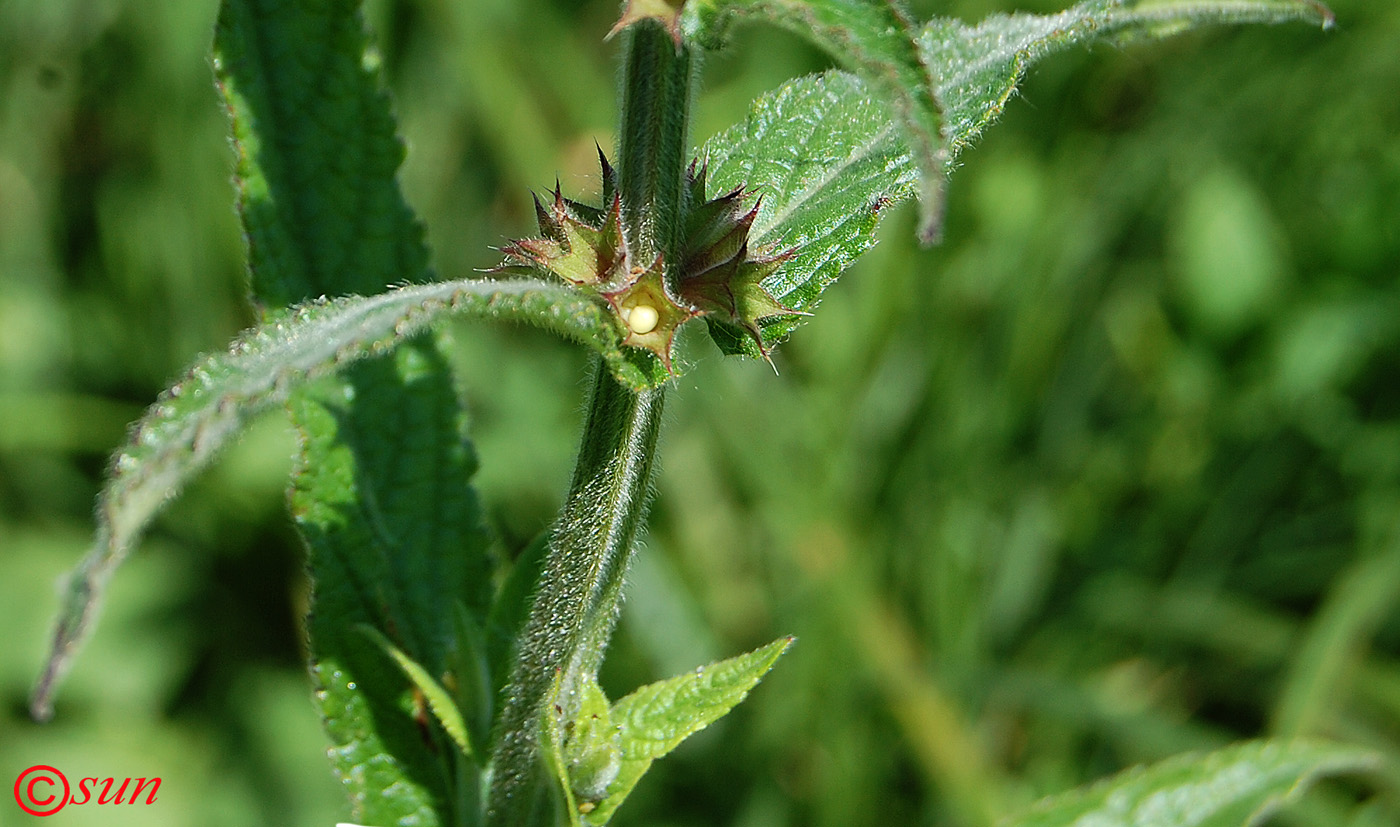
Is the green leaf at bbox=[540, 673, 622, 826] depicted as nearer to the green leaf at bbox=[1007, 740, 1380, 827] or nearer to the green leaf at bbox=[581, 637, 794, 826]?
the green leaf at bbox=[581, 637, 794, 826]

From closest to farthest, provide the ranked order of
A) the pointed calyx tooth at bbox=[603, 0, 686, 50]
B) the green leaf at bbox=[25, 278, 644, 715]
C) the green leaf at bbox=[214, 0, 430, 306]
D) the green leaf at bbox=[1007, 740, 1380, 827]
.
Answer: the green leaf at bbox=[25, 278, 644, 715], the pointed calyx tooth at bbox=[603, 0, 686, 50], the green leaf at bbox=[214, 0, 430, 306], the green leaf at bbox=[1007, 740, 1380, 827]

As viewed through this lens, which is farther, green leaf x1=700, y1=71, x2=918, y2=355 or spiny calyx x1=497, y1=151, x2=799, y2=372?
green leaf x1=700, y1=71, x2=918, y2=355

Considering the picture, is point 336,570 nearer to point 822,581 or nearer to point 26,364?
point 822,581

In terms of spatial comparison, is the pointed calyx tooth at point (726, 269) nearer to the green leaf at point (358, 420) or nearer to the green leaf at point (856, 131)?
the green leaf at point (856, 131)
